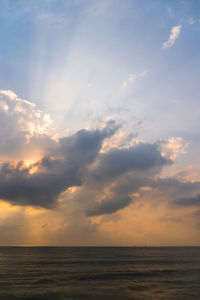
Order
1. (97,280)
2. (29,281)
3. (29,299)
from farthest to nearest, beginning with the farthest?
(97,280) < (29,281) < (29,299)

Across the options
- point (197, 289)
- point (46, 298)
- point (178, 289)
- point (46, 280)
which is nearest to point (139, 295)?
point (178, 289)

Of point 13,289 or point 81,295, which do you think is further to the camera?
point 13,289

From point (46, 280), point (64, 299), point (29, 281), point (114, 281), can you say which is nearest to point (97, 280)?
point (114, 281)

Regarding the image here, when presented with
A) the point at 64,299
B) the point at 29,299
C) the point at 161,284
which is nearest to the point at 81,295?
the point at 64,299

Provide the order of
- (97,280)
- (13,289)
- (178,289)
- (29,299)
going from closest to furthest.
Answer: (29,299), (13,289), (178,289), (97,280)

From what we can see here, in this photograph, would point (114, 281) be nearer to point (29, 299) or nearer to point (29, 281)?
point (29, 281)

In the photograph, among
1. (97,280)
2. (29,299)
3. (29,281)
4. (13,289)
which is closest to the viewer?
(29,299)

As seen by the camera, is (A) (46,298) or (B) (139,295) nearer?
(A) (46,298)

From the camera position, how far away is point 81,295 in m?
42.6

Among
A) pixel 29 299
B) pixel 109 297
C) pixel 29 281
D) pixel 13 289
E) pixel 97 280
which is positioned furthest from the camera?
pixel 97 280

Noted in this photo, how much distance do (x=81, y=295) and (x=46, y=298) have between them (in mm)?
6693

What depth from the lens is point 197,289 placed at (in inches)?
1893

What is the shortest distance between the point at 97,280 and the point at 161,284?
16.1 m

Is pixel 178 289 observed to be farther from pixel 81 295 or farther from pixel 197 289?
pixel 81 295
